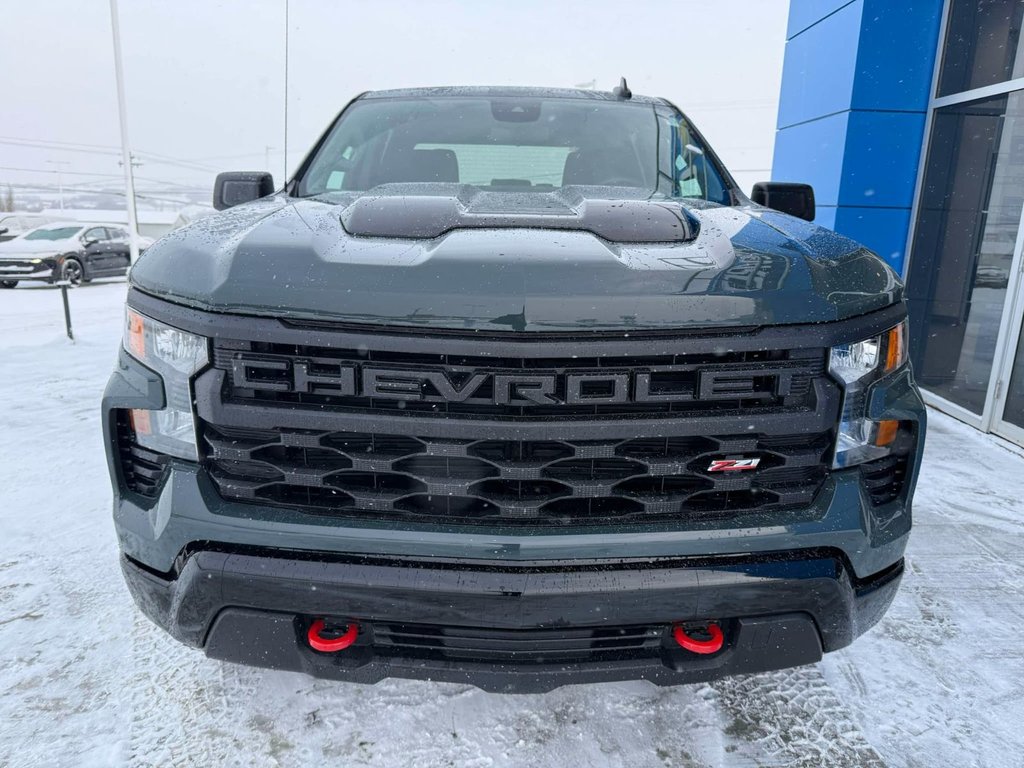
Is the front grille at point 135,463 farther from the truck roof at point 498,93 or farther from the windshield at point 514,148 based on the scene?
the truck roof at point 498,93

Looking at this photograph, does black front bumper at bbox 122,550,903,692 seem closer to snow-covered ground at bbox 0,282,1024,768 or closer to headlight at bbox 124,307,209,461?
headlight at bbox 124,307,209,461

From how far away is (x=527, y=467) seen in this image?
1.44 metres

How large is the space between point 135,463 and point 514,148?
6.17 ft

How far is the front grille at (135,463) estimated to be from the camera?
5.13ft

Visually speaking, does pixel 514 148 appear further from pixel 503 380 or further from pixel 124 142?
pixel 124 142

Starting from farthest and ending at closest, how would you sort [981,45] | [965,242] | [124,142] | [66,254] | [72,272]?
[124,142] < [72,272] < [66,254] < [965,242] < [981,45]

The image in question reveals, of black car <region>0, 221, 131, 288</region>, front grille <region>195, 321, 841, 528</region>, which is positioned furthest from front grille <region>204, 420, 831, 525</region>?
black car <region>0, 221, 131, 288</region>

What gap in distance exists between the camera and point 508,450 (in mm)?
1464

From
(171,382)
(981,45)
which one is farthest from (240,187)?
(981,45)

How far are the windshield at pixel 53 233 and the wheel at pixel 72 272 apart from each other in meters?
0.61

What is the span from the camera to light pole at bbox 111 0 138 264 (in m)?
15.4

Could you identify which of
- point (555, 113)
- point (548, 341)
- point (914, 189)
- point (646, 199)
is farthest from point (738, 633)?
point (914, 189)

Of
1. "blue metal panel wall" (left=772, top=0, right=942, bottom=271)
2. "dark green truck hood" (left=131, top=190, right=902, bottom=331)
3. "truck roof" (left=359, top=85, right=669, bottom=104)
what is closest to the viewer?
"dark green truck hood" (left=131, top=190, right=902, bottom=331)

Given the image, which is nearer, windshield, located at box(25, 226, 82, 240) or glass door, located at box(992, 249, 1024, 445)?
glass door, located at box(992, 249, 1024, 445)
